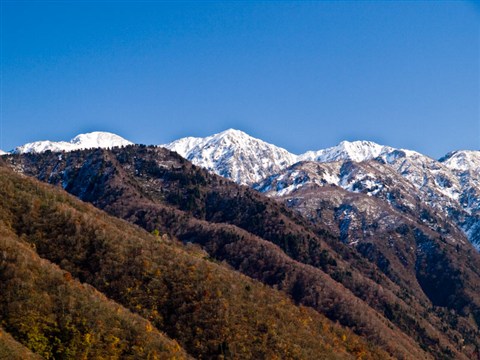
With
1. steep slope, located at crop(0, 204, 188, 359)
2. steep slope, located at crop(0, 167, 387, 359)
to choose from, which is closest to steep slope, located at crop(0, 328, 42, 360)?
steep slope, located at crop(0, 204, 188, 359)

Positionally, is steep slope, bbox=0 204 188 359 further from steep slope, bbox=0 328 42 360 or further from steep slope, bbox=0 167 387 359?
steep slope, bbox=0 328 42 360

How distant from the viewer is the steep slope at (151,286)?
101 meters

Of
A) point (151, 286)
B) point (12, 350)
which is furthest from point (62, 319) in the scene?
point (151, 286)

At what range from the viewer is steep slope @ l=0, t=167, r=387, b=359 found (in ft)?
333

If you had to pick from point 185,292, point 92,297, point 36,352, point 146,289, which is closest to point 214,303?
point 185,292

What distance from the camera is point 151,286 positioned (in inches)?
4751

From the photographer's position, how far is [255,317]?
121m

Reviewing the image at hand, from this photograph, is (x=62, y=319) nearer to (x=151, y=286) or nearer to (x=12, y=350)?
(x=12, y=350)

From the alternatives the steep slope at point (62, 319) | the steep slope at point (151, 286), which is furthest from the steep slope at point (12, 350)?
the steep slope at point (151, 286)

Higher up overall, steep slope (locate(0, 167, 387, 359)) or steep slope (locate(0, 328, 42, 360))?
steep slope (locate(0, 167, 387, 359))

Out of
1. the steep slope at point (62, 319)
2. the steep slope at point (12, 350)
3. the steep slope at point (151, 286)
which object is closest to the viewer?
the steep slope at point (12, 350)

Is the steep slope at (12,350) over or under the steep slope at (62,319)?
under

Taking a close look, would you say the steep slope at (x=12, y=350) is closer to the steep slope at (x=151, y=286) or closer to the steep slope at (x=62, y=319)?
the steep slope at (x=62, y=319)

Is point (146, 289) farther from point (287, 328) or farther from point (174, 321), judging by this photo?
point (287, 328)
